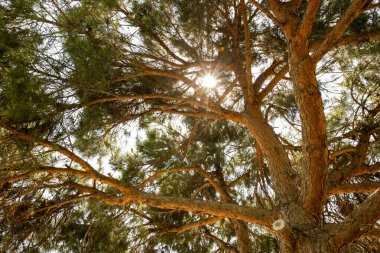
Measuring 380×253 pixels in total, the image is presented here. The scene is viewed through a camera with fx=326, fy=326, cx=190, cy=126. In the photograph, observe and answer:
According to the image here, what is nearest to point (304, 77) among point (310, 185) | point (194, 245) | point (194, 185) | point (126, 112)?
point (310, 185)

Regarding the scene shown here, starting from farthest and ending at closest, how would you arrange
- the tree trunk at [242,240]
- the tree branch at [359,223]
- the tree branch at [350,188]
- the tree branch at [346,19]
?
1. the tree trunk at [242,240]
2. the tree branch at [350,188]
3. the tree branch at [346,19]
4. the tree branch at [359,223]

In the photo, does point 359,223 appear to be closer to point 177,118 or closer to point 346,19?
point 346,19

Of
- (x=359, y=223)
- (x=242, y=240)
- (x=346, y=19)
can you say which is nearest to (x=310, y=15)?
(x=346, y=19)

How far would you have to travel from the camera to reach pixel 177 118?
5.22 meters

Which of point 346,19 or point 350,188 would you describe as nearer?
point 346,19

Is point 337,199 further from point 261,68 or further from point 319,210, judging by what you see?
point 261,68

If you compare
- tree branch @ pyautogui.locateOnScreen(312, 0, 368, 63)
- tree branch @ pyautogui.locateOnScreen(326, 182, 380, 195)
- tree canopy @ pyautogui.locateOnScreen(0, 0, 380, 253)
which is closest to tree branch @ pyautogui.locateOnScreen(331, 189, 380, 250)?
tree canopy @ pyautogui.locateOnScreen(0, 0, 380, 253)

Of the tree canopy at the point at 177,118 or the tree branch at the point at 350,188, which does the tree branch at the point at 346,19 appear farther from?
the tree branch at the point at 350,188

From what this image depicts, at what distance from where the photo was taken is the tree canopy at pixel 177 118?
2.41 meters

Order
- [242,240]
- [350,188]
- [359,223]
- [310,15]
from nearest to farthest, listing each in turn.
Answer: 1. [359,223]
2. [310,15]
3. [350,188]
4. [242,240]

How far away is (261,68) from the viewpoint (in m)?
4.63

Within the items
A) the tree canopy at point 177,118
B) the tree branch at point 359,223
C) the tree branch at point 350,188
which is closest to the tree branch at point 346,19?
the tree canopy at point 177,118

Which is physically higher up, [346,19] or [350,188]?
[346,19]

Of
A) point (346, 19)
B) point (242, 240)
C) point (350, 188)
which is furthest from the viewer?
point (242, 240)
